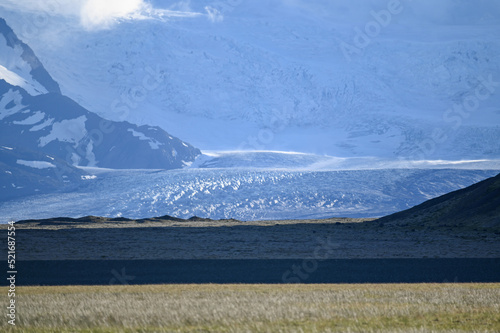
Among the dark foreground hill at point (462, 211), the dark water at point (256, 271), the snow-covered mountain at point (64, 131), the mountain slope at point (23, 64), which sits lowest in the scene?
the dark water at point (256, 271)

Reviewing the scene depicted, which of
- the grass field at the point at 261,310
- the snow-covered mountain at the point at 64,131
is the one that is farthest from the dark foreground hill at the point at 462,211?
the snow-covered mountain at the point at 64,131

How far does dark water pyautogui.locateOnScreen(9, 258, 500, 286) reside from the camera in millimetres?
21922

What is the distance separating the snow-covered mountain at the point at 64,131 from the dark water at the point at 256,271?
8155 centimetres

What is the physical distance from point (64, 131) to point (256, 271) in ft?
317

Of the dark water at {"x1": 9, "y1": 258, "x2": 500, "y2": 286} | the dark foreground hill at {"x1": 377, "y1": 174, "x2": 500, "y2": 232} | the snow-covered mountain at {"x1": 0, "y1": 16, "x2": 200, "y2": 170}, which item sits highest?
the snow-covered mountain at {"x1": 0, "y1": 16, "x2": 200, "y2": 170}

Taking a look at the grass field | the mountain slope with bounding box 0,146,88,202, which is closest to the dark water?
the grass field

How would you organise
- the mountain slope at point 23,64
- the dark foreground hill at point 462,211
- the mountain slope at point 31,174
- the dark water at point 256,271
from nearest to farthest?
the dark water at point 256,271 → the dark foreground hill at point 462,211 → the mountain slope at point 31,174 → the mountain slope at point 23,64

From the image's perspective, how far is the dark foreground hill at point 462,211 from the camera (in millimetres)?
42188

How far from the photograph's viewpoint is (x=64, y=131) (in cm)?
11531

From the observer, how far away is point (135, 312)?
43.5ft

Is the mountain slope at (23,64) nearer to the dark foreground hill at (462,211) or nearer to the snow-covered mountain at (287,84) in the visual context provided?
the snow-covered mountain at (287,84)

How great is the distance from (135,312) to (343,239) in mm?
25764

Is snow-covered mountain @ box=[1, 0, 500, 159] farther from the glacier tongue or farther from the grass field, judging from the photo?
the grass field

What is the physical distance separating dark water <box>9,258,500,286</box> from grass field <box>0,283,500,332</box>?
345 centimetres
